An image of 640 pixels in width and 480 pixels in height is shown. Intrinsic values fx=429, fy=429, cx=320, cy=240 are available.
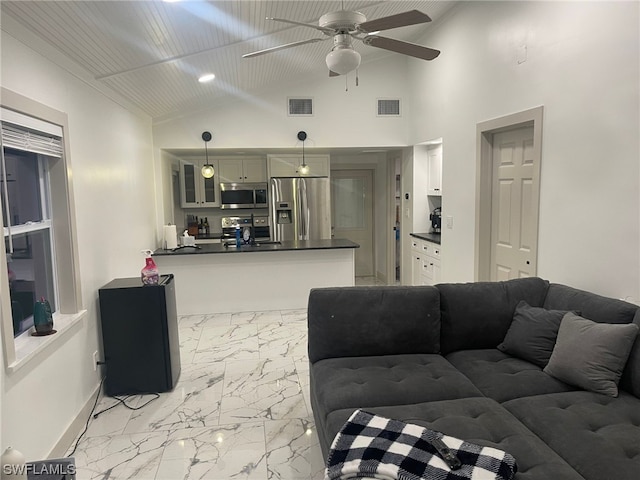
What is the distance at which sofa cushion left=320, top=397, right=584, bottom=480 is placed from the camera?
62.2 inches

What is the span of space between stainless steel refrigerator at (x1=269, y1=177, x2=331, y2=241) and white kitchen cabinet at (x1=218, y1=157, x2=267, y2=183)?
0.57 metres

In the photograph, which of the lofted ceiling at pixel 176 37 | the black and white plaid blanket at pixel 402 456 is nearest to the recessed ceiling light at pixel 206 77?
the lofted ceiling at pixel 176 37

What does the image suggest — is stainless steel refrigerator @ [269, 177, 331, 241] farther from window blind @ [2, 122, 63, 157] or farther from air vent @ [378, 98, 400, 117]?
window blind @ [2, 122, 63, 157]

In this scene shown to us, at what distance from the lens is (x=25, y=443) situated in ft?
6.86

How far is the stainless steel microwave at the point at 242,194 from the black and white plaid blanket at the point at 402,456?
531 cm

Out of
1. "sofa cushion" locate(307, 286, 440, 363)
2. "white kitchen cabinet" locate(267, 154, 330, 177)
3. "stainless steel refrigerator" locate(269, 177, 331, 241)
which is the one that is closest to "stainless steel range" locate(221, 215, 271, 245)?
"stainless steel refrigerator" locate(269, 177, 331, 241)

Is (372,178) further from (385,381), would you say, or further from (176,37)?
(385,381)

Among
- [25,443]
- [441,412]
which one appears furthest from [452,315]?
[25,443]

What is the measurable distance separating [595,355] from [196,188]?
5.76 meters

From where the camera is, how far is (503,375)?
2346mm

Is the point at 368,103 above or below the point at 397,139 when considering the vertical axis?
above

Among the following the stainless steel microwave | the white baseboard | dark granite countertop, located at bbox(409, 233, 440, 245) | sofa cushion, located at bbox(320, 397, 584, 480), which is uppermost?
the stainless steel microwave

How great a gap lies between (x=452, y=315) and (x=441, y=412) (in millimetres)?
892

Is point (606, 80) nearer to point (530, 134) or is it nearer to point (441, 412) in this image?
point (530, 134)
